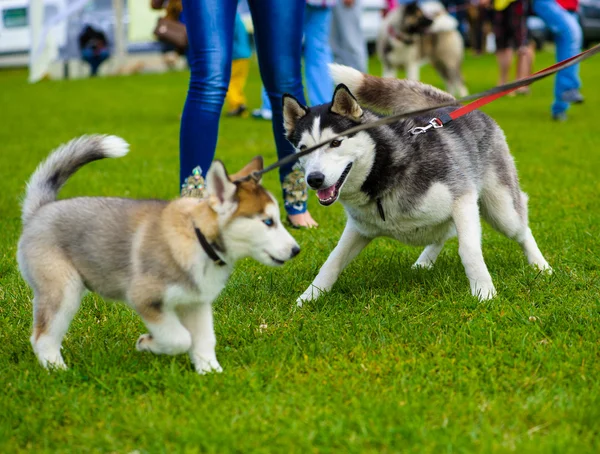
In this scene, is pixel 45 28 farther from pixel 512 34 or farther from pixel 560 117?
pixel 560 117

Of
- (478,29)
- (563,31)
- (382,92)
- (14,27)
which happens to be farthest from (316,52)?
(14,27)

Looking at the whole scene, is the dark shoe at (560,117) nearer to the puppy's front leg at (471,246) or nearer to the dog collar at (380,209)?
the puppy's front leg at (471,246)

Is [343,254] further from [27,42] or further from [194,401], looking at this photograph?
[27,42]

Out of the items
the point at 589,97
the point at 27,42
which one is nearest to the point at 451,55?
the point at 589,97

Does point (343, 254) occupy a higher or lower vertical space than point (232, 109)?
higher

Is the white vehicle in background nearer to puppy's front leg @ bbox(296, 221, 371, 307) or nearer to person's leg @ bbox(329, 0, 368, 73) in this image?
person's leg @ bbox(329, 0, 368, 73)

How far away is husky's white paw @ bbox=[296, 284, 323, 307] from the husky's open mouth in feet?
1.68

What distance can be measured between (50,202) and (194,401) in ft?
3.11

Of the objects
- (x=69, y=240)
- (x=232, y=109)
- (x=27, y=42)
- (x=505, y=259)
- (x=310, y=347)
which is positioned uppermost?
(x=69, y=240)

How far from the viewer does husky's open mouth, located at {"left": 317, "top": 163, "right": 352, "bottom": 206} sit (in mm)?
3469

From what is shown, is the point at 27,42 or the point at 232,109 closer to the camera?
the point at 232,109

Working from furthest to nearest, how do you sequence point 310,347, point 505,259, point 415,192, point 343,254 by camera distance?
point 505,259 < point 343,254 < point 415,192 < point 310,347

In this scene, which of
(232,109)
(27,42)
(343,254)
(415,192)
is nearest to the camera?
(415,192)

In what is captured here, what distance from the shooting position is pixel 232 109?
11961 mm
